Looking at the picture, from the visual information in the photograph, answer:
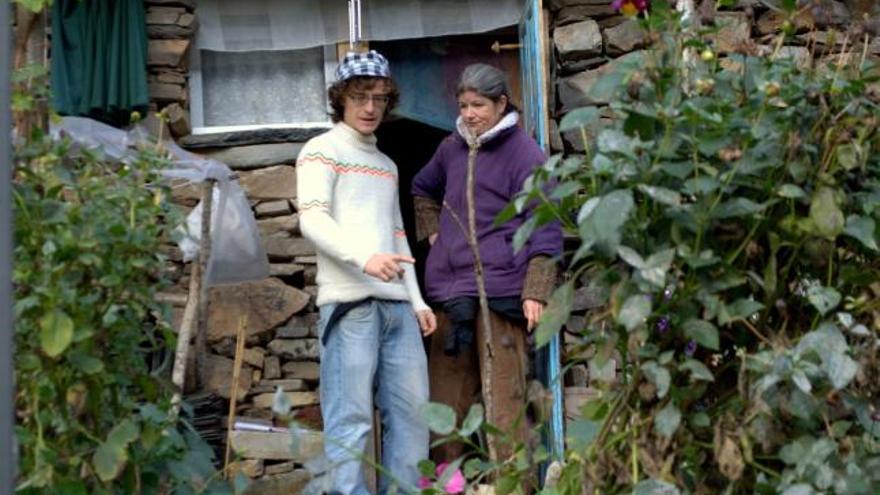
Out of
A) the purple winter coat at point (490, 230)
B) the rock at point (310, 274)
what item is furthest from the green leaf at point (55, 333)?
the rock at point (310, 274)

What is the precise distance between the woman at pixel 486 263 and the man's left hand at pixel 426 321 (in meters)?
0.12

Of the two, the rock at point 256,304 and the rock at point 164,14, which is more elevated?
the rock at point 164,14

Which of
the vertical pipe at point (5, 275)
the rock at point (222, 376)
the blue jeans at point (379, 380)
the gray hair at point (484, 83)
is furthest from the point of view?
the rock at point (222, 376)

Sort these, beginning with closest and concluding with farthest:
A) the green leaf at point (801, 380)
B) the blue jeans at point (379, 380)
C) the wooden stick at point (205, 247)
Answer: the green leaf at point (801, 380)
the blue jeans at point (379, 380)
the wooden stick at point (205, 247)

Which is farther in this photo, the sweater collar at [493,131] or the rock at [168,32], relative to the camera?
the rock at [168,32]

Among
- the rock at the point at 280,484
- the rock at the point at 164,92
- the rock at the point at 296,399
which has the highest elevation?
the rock at the point at 164,92

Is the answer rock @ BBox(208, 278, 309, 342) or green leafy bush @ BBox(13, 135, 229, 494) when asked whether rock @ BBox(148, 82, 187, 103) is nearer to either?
rock @ BBox(208, 278, 309, 342)

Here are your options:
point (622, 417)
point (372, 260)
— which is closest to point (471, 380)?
point (372, 260)

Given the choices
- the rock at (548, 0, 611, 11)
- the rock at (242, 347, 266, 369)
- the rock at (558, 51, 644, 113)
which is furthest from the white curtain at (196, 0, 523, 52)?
the rock at (242, 347, 266, 369)

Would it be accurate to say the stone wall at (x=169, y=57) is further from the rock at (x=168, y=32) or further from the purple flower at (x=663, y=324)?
the purple flower at (x=663, y=324)

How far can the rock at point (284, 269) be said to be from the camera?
7242mm

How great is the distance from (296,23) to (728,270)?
4.09 metres

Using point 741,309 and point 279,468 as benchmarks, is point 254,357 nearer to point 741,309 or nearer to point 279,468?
point 279,468

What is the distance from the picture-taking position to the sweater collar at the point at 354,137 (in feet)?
19.9
